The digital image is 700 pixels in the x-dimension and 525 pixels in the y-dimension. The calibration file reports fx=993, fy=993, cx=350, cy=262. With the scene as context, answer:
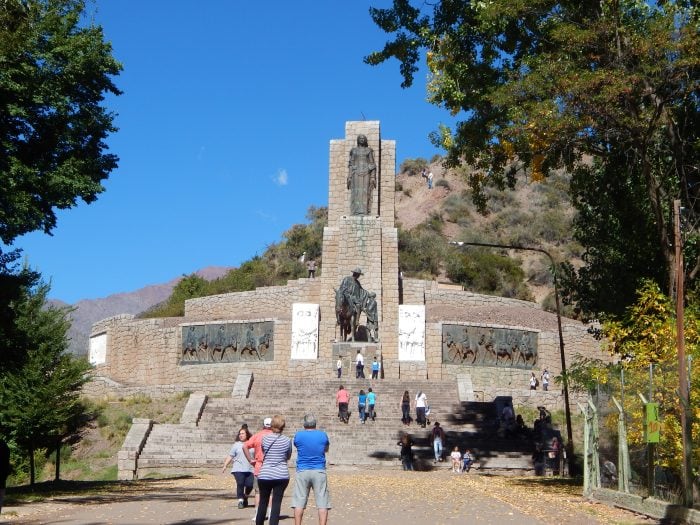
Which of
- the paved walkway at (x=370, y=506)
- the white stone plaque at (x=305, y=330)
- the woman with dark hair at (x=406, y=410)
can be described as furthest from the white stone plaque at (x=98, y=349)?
the paved walkway at (x=370, y=506)

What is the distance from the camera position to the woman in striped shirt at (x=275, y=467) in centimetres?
1045

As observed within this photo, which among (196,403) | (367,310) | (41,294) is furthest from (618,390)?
(367,310)

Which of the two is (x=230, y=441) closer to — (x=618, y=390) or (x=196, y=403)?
(x=196, y=403)

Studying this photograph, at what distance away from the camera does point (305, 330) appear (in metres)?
37.8

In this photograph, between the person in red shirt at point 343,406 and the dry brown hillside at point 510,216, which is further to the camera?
the dry brown hillside at point 510,216

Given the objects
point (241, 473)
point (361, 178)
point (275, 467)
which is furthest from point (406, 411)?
point (275, 467)

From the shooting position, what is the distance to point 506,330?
37.9 metres

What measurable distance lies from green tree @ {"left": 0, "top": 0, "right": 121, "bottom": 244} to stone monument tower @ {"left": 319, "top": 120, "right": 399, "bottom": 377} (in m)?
19.8

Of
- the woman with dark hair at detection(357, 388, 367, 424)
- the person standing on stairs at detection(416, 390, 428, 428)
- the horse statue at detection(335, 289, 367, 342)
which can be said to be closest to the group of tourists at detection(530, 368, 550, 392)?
the horse statue at detection(335, 289, 367, 342)

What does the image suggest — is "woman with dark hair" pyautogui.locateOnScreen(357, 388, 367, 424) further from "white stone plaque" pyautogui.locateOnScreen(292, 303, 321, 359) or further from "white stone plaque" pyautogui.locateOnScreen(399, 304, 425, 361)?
"white stone plaque" pyautogui.locateOnScreen(292, 303, 321, 359)

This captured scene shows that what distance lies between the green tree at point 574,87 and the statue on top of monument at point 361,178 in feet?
60.2

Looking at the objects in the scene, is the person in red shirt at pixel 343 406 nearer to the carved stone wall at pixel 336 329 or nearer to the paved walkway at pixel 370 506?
the carved stone wall at pixel 336 329

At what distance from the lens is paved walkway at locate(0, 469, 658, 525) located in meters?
12.8

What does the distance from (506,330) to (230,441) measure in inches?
576
